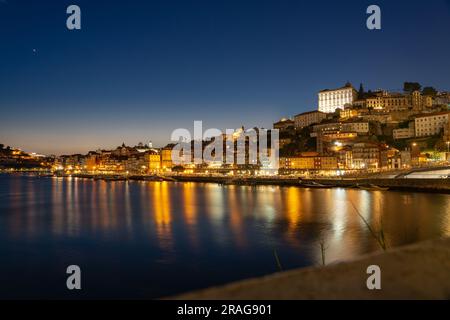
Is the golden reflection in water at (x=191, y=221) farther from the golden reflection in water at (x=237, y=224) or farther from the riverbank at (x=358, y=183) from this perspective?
the riverbank at (x=358, y=183)

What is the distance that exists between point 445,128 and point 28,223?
3897cm

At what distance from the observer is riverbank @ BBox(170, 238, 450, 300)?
58.7 inches

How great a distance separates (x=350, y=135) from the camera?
4541 centimetres

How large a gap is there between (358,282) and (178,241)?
1023 centimetres

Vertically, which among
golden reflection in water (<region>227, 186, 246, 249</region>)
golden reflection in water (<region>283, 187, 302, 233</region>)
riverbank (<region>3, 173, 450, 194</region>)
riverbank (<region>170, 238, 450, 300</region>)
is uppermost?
riverbank (<region>170, 238, 450, 300</region>)

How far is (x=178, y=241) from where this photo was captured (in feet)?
37.7

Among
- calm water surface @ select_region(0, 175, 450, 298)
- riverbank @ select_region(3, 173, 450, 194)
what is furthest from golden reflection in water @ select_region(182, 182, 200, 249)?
riverbank @ select_region(3, 173, 450, 194)

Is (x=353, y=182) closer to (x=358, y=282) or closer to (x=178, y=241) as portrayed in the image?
(x=178, y=241)

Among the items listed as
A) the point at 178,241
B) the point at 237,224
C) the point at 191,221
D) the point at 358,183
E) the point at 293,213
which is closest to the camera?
the point at 178,241

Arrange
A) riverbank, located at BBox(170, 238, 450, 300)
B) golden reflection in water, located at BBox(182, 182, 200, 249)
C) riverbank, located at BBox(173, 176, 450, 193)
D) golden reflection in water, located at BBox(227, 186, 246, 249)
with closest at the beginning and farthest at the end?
riverbank, located at BBox(170, 238, 450, 300)
golden reflection in water, located at BBox(227, 186, 246, 249)
golden reflection in water, located at BBox(182, 182, 200, 249)
riverbank, located at BBox(173, 176, 450, 193)

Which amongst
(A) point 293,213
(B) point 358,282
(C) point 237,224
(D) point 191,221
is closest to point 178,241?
(C) point 237,224

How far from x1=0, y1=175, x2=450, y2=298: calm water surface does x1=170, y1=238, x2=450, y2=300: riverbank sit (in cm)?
282

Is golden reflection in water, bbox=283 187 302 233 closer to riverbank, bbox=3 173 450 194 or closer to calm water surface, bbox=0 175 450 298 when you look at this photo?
calm water surface, bbox=0 175 450 298

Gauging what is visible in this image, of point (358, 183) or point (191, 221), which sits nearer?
point (191, 221)
